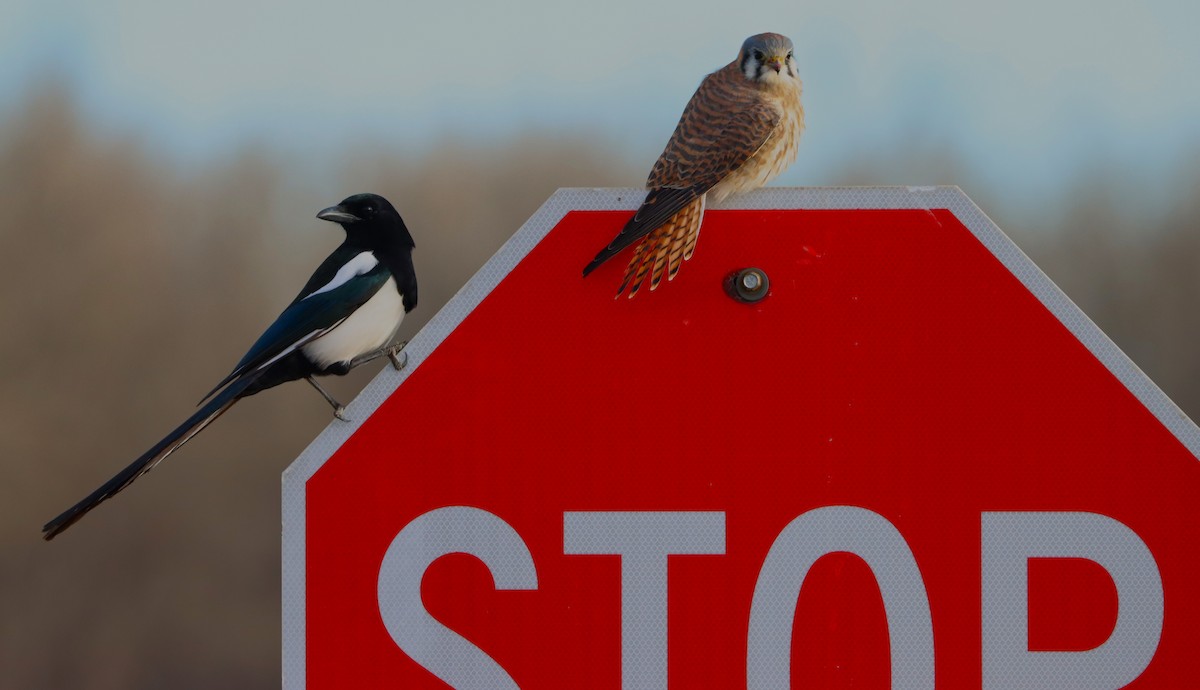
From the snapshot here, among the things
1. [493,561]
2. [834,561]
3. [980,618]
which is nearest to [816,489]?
[834,561]

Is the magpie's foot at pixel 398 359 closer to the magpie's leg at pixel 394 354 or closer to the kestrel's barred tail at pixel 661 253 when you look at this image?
the magpie's leg at pixel 394 354

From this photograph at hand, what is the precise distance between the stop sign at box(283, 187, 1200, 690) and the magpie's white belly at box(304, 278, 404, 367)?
389mm

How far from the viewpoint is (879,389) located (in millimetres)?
1995

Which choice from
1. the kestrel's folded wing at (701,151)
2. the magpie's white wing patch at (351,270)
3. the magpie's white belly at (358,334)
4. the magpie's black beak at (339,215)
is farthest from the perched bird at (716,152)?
the magpie's black beak at (339,215)

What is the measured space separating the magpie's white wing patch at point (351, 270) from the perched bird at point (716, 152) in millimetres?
640

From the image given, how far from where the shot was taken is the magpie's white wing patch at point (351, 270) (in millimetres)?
2637

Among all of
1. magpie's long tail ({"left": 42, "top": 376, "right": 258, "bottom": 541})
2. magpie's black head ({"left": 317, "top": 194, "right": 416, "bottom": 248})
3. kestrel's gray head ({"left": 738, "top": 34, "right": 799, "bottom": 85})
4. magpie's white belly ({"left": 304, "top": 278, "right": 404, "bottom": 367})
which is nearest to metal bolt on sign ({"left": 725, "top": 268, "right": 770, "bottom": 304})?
magpie's white belly ({"left": 304, "top": 278, "right": 404, "bottom": 367})

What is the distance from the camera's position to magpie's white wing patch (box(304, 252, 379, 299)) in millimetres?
2637

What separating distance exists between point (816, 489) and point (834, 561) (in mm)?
101

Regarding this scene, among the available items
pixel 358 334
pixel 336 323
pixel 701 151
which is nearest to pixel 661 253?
pixel 701 151

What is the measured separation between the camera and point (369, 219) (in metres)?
3.03

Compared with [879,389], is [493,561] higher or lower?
lower

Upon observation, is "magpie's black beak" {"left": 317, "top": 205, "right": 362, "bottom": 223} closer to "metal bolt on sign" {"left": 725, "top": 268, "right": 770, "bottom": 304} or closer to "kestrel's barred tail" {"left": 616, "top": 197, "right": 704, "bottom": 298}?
"kestrel's barred tail" {"left": 616, "top": 197, "right": 704, "bottom": 298}

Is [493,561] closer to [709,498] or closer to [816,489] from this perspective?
[709,498]
